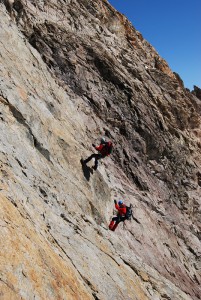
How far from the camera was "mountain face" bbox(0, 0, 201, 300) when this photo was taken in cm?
1052

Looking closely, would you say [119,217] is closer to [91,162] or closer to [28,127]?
[91,162]

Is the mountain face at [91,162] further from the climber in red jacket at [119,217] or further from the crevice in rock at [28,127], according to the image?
the climber in red jacket at [119,217]

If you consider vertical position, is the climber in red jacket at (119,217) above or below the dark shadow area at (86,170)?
below

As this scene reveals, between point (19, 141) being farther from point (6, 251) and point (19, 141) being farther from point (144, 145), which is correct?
point (144, 145)

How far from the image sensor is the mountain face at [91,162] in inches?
414

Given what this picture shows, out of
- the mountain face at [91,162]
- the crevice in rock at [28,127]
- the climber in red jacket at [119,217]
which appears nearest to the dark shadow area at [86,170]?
the mountain face at [91,162]

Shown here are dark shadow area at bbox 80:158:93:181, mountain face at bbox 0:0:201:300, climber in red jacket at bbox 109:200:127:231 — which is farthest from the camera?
dark shadow area at bbox 80:158:93:181

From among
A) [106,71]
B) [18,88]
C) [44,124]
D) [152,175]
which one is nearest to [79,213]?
[44,124]

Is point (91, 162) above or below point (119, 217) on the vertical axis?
above

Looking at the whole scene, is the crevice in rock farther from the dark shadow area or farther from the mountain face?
the dark shadow area

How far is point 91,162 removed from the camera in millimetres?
21750

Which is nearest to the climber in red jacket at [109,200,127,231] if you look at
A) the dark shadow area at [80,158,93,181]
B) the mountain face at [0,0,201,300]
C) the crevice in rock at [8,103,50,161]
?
the mountain face at [0,0,201,300]

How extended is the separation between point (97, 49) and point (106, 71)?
237 centimetres

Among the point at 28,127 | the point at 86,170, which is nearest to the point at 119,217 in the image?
the point at 86,170
